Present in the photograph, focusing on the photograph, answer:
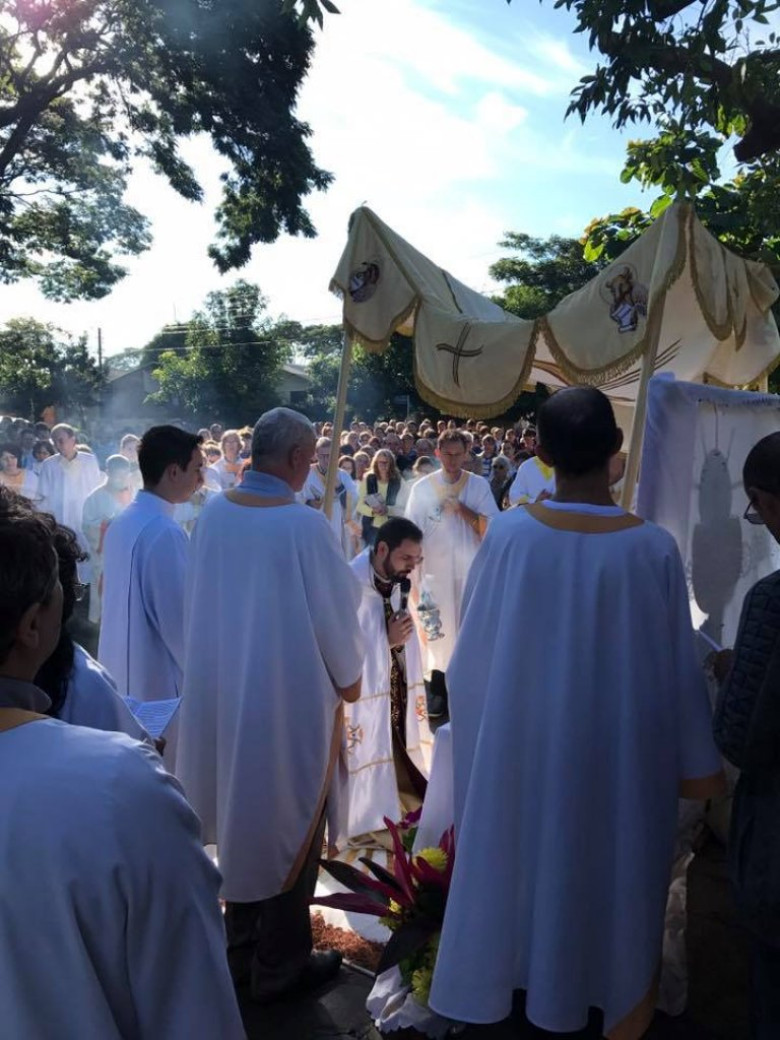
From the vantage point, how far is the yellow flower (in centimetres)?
270

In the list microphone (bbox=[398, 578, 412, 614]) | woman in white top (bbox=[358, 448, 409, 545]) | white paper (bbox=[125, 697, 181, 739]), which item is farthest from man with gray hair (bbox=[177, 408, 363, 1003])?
woman in white top (bbox=[358, 448, 409, 545])

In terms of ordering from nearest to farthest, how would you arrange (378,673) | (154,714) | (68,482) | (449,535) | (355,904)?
(154,714)
(355,904)
(378,673)
(449,535)
(68,482)

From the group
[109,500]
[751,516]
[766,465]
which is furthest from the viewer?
[109,500]

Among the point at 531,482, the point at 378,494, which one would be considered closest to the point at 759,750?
the point at 531,482

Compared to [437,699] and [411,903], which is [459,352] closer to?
[437,699]

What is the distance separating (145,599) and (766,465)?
253 cm

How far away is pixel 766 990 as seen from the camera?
1986mm

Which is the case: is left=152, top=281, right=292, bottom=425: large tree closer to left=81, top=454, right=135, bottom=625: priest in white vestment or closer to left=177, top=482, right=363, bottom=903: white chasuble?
left=81, top=454, right=135, bottom=625: priest in white vestment

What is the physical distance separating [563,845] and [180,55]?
47.3 feet

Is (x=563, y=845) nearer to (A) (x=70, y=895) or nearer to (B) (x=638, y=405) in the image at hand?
(A) (x=70, y=895)

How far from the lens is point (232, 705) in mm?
3201

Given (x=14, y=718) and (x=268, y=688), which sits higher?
(x=14, y=718)

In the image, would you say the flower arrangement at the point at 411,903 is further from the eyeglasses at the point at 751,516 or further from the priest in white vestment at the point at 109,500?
the priest in white vestment at the point at 109,500

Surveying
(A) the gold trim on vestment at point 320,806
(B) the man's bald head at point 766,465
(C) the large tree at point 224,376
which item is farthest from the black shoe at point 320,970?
(C) the large tree at point 224,376
